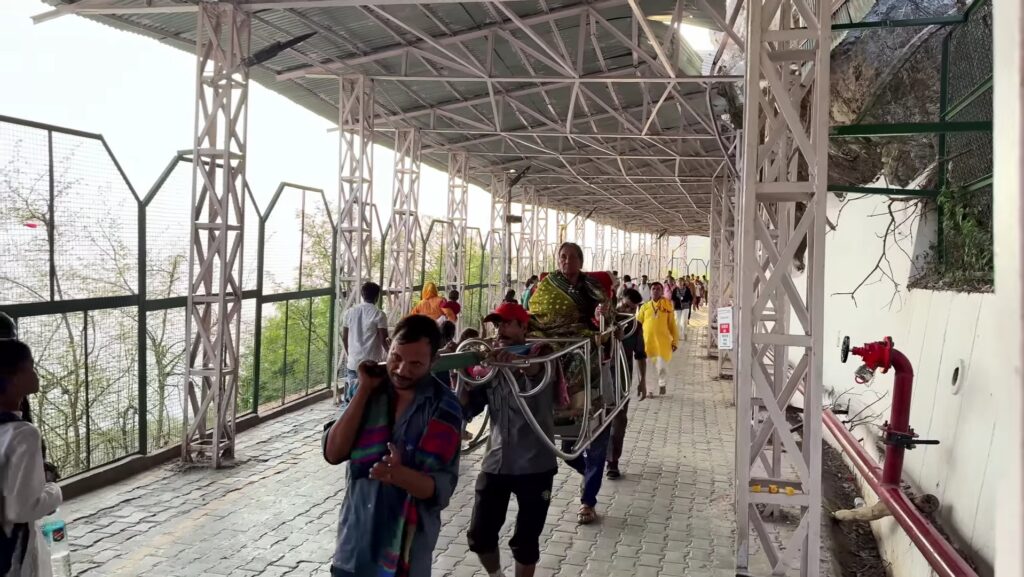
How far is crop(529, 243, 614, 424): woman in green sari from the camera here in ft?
17.9

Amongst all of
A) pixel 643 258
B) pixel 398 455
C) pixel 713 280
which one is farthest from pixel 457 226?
pixel 643 258

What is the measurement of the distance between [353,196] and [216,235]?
145 inches

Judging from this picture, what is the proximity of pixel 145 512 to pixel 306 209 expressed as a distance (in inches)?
229

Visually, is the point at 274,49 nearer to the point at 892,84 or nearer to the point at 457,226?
the point at 892,84

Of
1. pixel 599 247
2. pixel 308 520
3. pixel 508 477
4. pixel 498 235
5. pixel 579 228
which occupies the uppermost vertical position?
pixel 579 228

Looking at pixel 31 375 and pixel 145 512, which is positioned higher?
pixel 31 375

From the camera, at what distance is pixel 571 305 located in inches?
219

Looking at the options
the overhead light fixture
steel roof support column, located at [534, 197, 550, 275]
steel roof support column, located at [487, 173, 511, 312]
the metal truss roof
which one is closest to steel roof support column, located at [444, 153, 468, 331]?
the metal truss roof

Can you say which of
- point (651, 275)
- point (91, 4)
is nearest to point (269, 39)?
point (91, 4)

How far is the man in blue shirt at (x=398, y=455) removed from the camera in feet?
8.54

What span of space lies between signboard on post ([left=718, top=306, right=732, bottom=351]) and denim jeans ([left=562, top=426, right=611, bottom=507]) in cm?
306

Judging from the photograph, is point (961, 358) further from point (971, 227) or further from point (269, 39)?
point (269, 39)

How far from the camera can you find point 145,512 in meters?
6.17

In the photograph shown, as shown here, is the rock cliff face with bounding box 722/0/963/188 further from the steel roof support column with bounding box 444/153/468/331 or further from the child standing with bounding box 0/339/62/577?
the steel roof support column with bounding box 444/153/468/331
